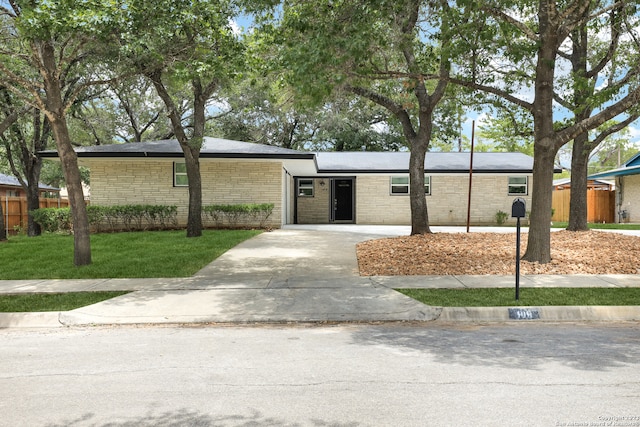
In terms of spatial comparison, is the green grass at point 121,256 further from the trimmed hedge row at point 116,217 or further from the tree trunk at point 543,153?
the tree trunk at point 543,153

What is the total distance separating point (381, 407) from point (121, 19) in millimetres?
8576

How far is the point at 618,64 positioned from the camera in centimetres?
1428

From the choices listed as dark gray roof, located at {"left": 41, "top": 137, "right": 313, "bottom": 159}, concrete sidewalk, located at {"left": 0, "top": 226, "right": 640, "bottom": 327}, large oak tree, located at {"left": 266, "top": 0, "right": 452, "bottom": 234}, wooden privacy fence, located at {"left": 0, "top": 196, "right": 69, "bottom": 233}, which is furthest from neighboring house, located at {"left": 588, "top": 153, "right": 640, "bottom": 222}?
wooden privacy fence, located at {"left": 0, "top": 196, "right": 69, "bottom": 233}

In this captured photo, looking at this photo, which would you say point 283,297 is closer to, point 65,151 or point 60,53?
point 65,151

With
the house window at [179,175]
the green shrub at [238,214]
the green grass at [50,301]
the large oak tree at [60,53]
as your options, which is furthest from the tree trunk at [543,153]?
the house window at [179,175]

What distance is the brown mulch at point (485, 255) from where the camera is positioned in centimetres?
959

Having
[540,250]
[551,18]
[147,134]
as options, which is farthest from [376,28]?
[147,134]

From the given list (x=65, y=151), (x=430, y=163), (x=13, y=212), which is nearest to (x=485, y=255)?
(x=65, y=151)

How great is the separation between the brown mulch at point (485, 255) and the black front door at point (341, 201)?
11203 millimetres

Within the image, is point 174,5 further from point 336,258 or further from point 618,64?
point 618,64

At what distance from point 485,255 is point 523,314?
14.3ft

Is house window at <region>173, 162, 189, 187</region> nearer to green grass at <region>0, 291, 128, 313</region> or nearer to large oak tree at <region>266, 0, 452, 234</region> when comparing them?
large oak tree at <region>266, 0, 452, 234</region>

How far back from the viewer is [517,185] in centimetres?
2408

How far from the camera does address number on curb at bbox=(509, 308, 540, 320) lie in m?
6.64
